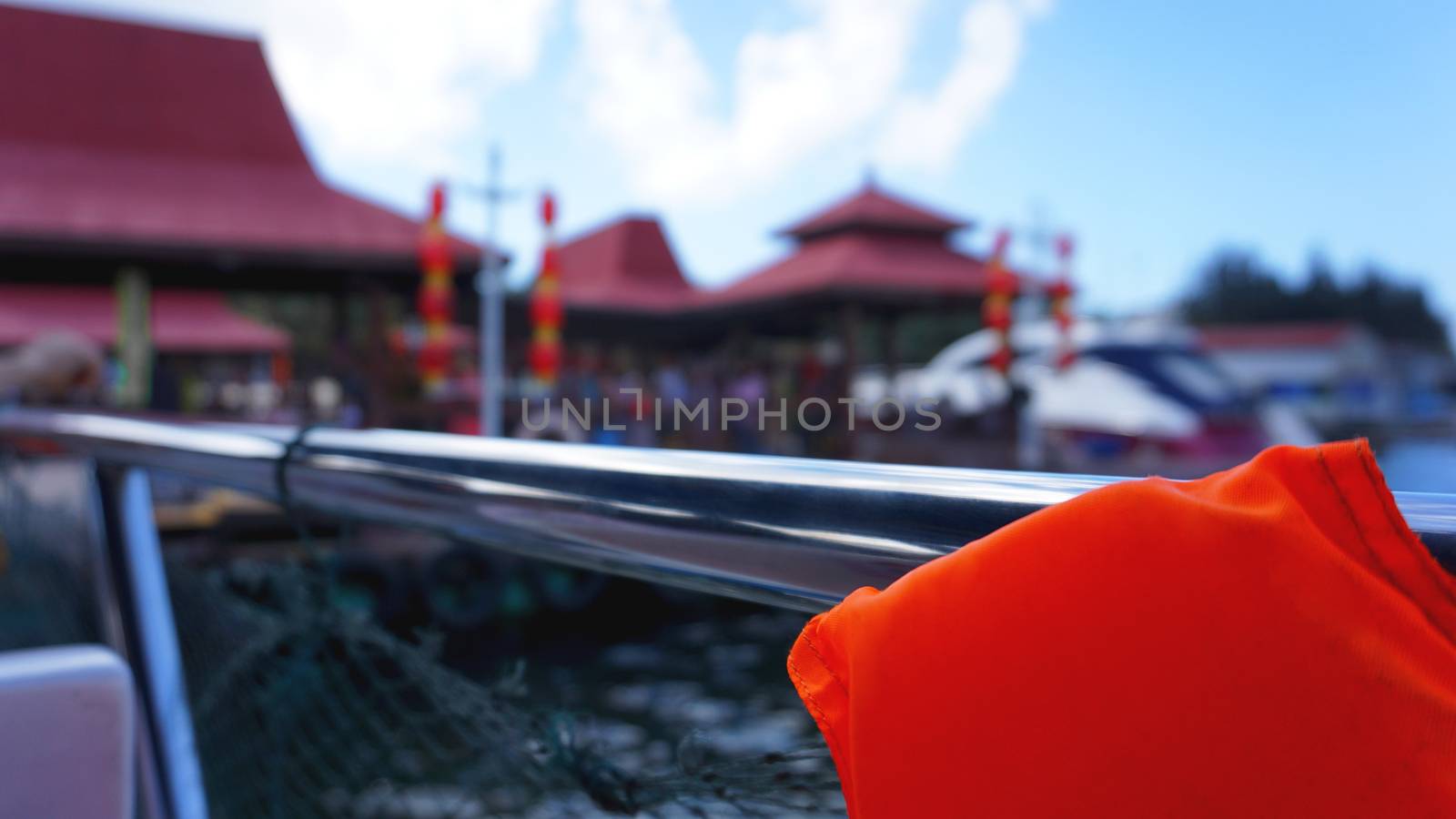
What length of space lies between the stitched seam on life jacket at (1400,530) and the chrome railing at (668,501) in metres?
0.01

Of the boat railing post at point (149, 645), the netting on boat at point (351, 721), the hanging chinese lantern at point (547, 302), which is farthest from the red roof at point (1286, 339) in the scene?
the boat railing post at point (149, 645)

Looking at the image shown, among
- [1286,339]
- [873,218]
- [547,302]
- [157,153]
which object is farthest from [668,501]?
[1286,339]

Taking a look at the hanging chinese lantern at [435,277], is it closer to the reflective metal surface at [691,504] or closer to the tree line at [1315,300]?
the reflective metal surface at [691,504]

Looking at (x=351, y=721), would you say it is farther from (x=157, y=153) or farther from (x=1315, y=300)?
(x=1315, y=300)

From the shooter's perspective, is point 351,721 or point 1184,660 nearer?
point 1184,660

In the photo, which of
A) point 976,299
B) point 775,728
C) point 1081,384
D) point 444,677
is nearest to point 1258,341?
point 1081,384

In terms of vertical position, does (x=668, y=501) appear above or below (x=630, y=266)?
below

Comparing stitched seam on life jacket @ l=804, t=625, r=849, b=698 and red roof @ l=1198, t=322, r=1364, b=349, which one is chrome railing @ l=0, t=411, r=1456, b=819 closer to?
stitched seam on life jacket @ l=804, t=625, r=849, b=698

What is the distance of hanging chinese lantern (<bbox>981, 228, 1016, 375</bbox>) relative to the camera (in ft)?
38.6

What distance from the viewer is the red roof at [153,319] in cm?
1384

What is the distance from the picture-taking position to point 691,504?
0.51 metres

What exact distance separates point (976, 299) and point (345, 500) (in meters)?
12.1

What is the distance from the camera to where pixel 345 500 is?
2.48 feet

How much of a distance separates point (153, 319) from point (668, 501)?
17.1 metres
